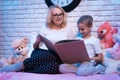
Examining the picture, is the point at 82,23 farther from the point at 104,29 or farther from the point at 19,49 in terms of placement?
the point at 19,49

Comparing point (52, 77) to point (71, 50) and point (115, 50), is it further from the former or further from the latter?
point (115, 50)

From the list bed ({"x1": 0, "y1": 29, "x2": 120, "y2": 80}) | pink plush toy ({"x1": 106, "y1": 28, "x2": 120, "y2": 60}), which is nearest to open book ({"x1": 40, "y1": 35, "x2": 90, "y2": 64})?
bed ({"x1": 0, "y1": 29, "x2": 120, "y2": 80})

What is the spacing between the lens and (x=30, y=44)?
2.12 metres

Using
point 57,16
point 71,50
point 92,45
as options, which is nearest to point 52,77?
point 71,50

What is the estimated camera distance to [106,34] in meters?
1.92

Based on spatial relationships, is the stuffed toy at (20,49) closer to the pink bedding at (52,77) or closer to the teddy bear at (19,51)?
the teddy bear at (19,51)

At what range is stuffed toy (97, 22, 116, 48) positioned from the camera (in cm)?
189

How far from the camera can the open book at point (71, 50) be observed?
1.52 meters

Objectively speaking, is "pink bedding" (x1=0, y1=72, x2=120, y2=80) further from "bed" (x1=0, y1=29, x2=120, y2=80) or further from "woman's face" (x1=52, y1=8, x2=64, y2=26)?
"woman's face" (x1=52, y1=8, x2=64, y2=26)

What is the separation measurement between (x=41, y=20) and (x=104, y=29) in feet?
2.19

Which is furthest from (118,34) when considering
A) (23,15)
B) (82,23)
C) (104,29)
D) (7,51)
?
(7,51)

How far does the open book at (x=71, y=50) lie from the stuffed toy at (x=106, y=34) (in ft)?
1.24

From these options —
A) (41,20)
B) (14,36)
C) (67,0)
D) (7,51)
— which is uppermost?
(67,0)

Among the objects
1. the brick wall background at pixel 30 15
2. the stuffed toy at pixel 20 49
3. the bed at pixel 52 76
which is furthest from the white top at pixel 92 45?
the stuffed toy at pixel 20 49
